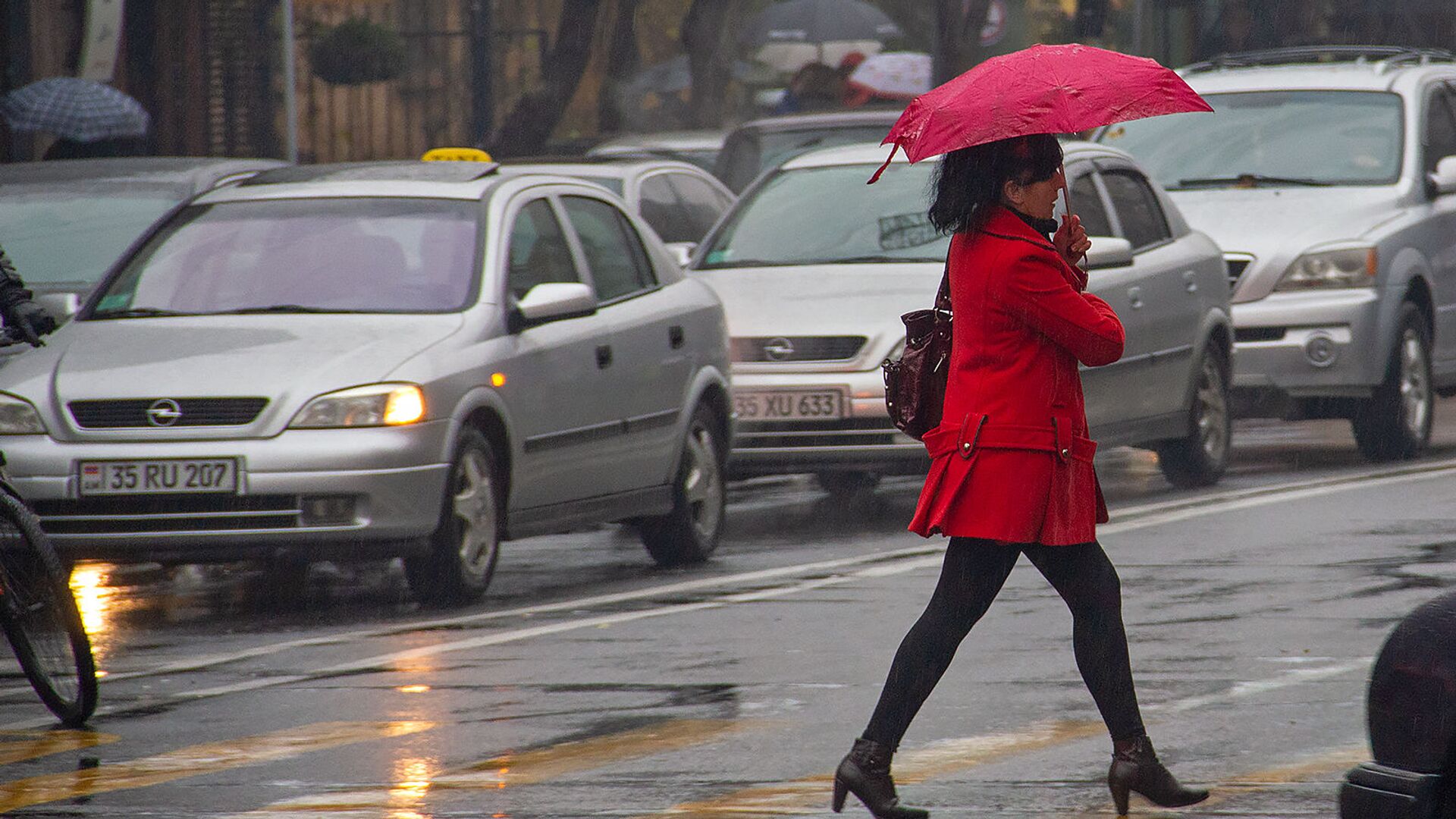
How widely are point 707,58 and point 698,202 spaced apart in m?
21.1

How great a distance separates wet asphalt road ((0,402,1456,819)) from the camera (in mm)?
6281

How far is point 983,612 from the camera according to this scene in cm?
586

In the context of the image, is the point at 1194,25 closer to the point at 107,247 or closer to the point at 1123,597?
the point at 107,247

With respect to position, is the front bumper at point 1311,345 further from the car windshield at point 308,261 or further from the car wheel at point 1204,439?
the car windshield at point 308,261

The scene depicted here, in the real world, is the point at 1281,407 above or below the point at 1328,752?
below

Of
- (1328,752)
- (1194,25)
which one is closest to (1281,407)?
(1328,752)

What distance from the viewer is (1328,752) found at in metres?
6.49

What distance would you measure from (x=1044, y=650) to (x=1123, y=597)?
1.24m

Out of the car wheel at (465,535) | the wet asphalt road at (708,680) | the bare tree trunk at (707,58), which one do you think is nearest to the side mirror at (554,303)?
the car wheel at (465,535)

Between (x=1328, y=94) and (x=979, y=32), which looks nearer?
(x=1328, y=94)

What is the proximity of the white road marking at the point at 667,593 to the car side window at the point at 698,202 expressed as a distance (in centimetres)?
370

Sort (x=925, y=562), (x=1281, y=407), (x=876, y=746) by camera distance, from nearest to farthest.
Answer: (x=876, y=746) → (x=925, y=562) → (x=1281, y=407)

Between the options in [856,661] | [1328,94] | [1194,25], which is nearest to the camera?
[856,661]

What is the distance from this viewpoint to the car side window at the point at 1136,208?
43.9ft
